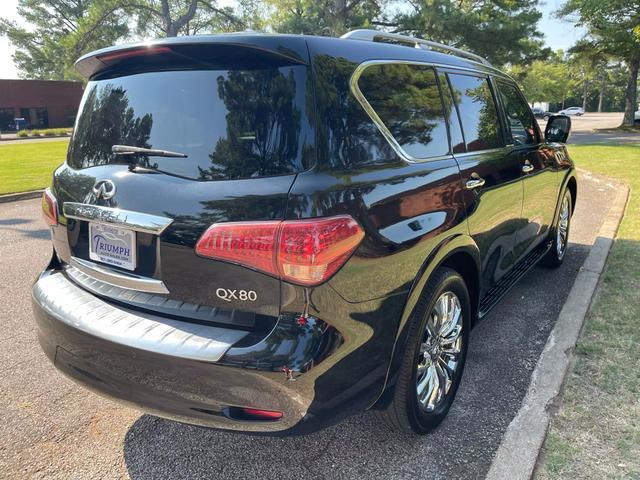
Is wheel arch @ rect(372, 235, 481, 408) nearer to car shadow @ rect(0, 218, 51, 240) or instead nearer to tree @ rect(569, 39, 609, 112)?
car shadow @ rect(0, 218, 51, 240)

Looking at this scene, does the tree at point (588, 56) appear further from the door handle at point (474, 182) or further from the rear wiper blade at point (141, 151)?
the rear wiper blade at point (141, 151)

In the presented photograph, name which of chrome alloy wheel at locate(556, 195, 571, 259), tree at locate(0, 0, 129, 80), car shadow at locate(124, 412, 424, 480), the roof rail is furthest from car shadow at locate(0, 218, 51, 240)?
tree at locate(0, 0, 129, 80)

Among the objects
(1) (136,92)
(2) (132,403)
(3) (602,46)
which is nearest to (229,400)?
(2) (132,403)

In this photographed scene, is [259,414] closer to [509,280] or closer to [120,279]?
[120,279]

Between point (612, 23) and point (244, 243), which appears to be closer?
point (244, 243)

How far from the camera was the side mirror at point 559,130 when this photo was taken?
4.82 m

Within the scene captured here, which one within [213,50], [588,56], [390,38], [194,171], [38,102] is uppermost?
[588,56]

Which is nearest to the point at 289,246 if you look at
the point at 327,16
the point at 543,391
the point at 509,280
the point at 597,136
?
the point at 543,391

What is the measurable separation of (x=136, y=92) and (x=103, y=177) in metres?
0.43

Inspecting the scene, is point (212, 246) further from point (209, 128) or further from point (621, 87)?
point (621, 87)

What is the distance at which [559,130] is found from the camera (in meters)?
4.84

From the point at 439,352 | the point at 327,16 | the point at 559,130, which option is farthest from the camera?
the point at 327,16

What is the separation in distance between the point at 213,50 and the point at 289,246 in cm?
90

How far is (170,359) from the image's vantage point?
1.89 metres
